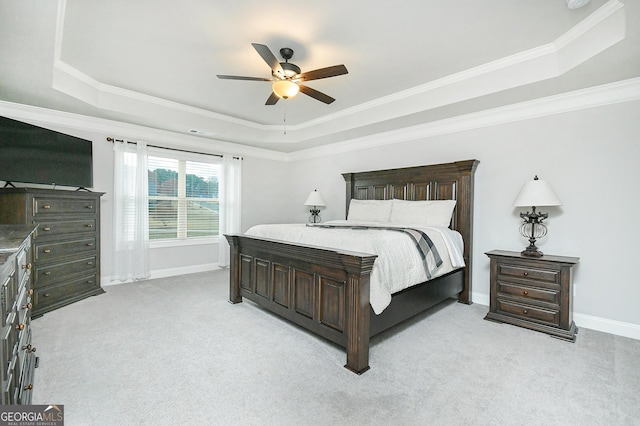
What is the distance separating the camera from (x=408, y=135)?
4555 mm

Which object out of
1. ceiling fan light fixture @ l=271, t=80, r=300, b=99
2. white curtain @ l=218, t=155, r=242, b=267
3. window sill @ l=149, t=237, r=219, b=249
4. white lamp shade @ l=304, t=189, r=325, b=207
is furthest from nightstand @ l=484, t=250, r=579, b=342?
window sill @ l=149, t=237, r=219, b=249

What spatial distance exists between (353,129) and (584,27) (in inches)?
110

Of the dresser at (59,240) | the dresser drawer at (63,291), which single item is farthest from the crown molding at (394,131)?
the dresser drawer at (63,291)

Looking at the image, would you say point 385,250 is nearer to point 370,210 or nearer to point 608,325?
point 370,210

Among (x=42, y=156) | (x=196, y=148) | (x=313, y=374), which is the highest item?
(x=196, y=148)

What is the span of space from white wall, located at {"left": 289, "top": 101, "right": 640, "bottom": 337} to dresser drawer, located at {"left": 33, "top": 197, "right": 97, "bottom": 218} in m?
4.79

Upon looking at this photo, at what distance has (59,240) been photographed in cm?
348

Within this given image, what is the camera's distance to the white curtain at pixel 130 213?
4434 mm

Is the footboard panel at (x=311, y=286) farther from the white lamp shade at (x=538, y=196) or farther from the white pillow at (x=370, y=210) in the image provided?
the white lamp shade at (x=538, y=196)

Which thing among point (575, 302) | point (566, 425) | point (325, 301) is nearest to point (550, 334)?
point (575, 302)

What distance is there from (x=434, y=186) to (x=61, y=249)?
4704 millimetres

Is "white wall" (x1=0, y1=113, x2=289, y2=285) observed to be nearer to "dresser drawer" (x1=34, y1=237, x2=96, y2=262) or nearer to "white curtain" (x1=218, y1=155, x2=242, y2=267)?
"white curtain" (x1=218, y1=155, x2=242, y2=267)

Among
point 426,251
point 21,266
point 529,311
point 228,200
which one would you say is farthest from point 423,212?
point 21,266

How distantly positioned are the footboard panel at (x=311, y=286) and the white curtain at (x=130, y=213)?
198 cm
